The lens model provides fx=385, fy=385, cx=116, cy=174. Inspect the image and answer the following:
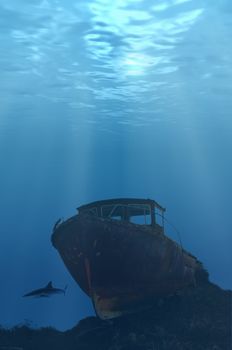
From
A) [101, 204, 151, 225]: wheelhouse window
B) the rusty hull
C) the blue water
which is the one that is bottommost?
the rusty hull

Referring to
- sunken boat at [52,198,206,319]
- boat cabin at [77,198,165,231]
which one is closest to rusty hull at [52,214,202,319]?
sunken boat at [52,198,206,319]

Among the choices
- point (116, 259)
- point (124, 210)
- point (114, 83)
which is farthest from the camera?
point (114, 83)

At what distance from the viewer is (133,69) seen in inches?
1093

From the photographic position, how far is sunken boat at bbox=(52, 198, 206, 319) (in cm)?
1255

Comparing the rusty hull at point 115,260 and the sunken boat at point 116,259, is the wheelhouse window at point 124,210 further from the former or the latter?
the rusty hull at point 115,260

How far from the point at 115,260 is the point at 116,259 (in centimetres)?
5

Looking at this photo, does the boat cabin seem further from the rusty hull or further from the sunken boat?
the rusty hull

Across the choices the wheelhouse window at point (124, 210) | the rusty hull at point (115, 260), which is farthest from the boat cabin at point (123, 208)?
the rusty hull at point (115, 260)

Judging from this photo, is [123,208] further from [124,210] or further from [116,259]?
[116,259]

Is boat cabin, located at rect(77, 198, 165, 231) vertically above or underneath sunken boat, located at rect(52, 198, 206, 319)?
above

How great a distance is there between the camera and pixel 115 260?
1263 cm

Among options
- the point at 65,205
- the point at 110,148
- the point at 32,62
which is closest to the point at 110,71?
the point at 32,62

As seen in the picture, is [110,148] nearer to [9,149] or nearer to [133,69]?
[9,149]

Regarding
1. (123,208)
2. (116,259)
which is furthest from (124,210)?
(116,259)
